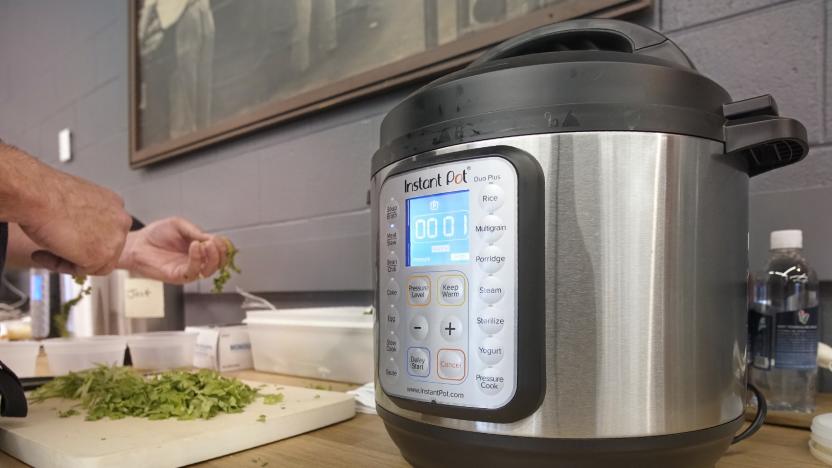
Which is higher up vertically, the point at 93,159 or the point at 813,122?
the point at 93,159

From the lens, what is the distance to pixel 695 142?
1.18ft

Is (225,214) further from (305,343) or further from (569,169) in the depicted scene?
(569,169)

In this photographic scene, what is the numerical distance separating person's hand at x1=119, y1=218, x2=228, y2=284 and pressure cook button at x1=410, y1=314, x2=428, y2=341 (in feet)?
2.34

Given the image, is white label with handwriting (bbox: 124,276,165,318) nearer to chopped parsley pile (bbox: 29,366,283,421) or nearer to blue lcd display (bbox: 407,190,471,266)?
chopped parsley pile (bbox: 29,366,283,421)

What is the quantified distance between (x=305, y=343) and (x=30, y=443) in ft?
1.36

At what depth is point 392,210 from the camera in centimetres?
42

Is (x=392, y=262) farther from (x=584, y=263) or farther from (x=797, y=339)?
(x=797, y=339)

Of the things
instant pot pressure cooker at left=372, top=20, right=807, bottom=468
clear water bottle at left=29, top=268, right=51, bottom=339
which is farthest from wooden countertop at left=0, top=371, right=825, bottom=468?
clear water bottle at left=29, top=268, right=51, bottom=339

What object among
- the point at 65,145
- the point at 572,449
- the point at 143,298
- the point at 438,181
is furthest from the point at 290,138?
the point at 65,145

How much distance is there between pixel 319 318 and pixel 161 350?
0.37 meters

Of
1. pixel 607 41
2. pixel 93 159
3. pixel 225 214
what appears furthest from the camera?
pixel 93 159

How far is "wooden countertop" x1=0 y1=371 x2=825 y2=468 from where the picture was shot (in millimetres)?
465

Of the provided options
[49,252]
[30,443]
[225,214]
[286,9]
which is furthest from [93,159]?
[30,443]

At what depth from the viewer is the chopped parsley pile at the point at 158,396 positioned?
617mm
